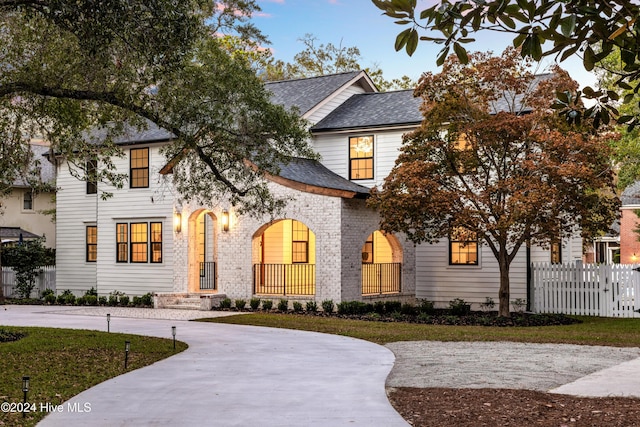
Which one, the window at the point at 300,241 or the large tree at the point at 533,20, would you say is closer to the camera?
the large tree at the point at 533,20

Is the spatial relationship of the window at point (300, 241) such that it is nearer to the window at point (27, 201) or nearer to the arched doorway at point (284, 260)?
the arched doorway at point (284, 260)

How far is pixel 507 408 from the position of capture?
8.98 m

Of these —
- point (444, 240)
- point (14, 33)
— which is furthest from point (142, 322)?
point (444, 240)

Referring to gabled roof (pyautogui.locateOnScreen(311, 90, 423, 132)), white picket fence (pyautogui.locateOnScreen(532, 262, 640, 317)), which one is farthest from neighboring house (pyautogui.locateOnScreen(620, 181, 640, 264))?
white picket fence (pyautogui.locateOnScreen(532, 262, 640, 317))

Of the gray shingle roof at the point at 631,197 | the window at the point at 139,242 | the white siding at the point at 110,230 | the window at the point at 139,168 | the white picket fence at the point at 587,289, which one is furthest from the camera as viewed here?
the gray shingle roof at the point at 631,197

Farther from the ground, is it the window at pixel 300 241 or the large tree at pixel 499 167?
the large tree at pixel 499 167

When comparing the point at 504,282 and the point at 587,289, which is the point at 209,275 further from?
the point at 587,289

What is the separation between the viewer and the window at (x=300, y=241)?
28.6 metres

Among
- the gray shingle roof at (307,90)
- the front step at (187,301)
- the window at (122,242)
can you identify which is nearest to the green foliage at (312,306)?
the front step at (187,301)

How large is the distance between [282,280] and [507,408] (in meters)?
17.7

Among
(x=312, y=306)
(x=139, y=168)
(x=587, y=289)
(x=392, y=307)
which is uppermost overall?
(x=139, y=168)

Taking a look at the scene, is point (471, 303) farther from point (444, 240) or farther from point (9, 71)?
point (9, 71)

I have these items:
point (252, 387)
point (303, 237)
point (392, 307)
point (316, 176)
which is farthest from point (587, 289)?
point (252, 387)

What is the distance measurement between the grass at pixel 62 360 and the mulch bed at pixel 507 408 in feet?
13.4
